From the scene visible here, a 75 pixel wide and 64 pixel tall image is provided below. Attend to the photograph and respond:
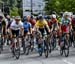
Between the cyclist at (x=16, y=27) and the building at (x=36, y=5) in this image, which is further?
the building at (x=36, y=5)

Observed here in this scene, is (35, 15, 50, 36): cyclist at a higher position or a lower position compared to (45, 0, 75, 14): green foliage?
higher

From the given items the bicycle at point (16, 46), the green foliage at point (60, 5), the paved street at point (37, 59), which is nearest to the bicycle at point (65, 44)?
the paved street at point (37, 59)

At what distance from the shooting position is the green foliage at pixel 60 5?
76125 mm

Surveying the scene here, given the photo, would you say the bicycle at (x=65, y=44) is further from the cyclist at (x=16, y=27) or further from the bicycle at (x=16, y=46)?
the bicycle at (x=16, y=46)

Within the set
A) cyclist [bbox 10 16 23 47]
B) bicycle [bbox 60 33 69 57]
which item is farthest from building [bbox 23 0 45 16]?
cyclist [bbox 10 16 23 47]

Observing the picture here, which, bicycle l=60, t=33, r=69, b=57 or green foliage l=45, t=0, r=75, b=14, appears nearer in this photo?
bicycle l=60, t=33, r=69, b=57

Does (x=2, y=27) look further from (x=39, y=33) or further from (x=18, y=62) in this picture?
(x=18, y=62)

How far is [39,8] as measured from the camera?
408ft

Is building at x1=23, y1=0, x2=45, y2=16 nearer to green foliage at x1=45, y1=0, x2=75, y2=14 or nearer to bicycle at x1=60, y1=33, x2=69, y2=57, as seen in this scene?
green foliage at x1=45, y1=0, x2=75, y2=14

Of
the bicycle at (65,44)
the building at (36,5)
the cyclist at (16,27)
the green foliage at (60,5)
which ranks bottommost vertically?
the building at (36,5)

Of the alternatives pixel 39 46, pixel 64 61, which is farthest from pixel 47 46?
pixel 64 61

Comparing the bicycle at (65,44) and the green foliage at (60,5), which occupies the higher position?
the bicycle at (65,44)

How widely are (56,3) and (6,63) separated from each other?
229 ft

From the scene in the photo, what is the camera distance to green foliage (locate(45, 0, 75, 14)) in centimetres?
7612
